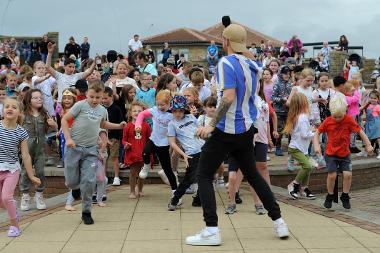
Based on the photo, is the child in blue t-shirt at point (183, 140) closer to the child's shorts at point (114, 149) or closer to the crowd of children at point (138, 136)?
the crowd of children at point (138, 136)

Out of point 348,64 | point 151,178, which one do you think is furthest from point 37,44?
point 151,178

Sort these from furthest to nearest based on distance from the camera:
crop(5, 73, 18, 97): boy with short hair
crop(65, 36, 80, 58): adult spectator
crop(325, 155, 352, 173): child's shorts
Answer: crop(65, 36, 80, 58): adult spectator, crop(5, 73, 18, 97): boy with short hair, crop(325, 155, 352, 173): child's shorts

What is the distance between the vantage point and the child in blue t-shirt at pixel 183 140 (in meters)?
7.93

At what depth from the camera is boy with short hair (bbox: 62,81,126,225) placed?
7.18 meters

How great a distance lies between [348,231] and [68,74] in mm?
6622

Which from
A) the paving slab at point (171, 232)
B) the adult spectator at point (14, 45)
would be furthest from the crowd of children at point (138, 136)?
the adult spectator at point (14, 45)

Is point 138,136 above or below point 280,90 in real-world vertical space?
below

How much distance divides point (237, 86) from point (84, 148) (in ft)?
7.34

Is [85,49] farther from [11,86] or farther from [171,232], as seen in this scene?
[171,232]

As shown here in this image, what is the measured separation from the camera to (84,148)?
7.21 m

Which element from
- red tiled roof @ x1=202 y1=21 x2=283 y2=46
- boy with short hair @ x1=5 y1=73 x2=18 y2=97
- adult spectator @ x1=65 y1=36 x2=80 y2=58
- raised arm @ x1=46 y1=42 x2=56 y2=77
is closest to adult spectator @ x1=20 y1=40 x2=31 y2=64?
adult spectator @ x1=65 y1=36 x2=80 y2=58

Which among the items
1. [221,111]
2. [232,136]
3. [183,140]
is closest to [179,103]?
[183,140]

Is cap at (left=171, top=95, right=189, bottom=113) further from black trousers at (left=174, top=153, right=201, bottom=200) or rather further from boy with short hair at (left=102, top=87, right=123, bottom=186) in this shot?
boy with short hair at (left=102, top=87, right=123, bottom=186)

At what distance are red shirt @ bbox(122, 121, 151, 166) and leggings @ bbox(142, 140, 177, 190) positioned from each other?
0.39m
